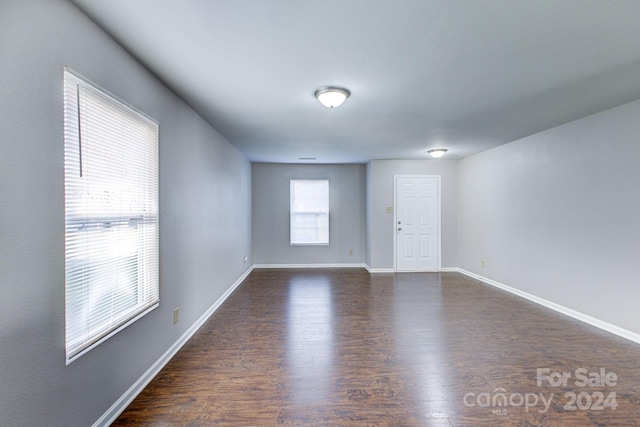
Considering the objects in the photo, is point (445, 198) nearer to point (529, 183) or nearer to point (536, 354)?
point (529, 183)

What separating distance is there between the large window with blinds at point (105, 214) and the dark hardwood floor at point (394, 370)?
2.39 feet

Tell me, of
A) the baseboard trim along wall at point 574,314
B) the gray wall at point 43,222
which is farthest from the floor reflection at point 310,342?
the baseboard trim along wall at point 574,314

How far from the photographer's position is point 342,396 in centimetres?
200

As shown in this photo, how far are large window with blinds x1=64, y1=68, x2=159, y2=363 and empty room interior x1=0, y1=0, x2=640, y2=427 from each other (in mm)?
14

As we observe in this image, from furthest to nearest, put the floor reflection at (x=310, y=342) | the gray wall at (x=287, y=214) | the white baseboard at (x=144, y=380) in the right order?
the gray wall at (x=287, y=214) → the floor reflection at (x=310, y=342) → the white baseboard at (x=144, y=380)

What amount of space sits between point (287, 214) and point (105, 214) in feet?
15.9

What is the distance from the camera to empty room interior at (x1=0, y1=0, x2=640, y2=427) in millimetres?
1367

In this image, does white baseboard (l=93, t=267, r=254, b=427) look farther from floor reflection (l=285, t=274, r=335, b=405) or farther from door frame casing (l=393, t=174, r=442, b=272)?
door frame casing (l=393, t=174, r=442, b=272)

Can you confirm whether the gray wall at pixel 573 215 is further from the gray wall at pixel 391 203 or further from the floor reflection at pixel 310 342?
the floor reflection at pixel 310 342

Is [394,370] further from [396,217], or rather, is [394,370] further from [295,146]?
[396,217]

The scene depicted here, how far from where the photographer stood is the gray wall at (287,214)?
6.52 m

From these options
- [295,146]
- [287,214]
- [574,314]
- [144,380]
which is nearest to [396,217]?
[287,214]

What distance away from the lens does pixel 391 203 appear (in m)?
6.01

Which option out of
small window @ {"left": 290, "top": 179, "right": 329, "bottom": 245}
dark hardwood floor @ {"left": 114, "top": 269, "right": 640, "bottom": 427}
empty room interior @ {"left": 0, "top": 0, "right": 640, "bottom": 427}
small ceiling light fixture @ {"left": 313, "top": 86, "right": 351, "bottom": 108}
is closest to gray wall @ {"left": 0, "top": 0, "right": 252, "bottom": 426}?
empty room interior @ {"left": 0, "top": 0, "right": 640, "bottom": 427}
